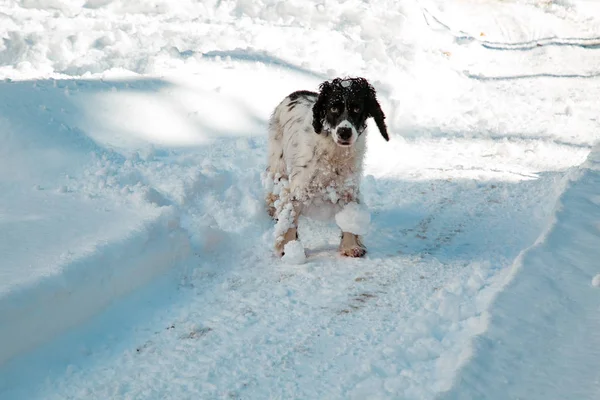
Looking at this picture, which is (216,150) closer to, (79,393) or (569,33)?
(79,393)

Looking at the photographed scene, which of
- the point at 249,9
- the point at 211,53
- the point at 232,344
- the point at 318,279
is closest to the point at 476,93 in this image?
the point at 211,53

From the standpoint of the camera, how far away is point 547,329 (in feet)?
12.3

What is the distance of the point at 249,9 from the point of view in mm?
14984

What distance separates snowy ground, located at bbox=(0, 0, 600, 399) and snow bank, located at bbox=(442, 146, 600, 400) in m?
0.01

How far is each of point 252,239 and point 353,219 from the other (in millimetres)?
907

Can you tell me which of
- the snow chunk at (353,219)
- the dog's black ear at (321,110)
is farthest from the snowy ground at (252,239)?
the dog's black ear at (321,110)

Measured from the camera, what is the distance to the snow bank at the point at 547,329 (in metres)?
3.19

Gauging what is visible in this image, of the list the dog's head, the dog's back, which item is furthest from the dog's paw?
the dog's back

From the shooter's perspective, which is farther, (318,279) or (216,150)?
(216,150)

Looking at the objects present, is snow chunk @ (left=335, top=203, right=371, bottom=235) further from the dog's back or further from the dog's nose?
the dog's back

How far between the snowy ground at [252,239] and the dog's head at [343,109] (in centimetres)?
102

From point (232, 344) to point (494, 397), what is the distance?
157 cm

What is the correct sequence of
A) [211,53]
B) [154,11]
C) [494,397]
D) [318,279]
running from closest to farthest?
[494,397] < [318,279] < [211,53] < [154,11]

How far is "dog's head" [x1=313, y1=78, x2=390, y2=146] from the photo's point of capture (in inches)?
215
